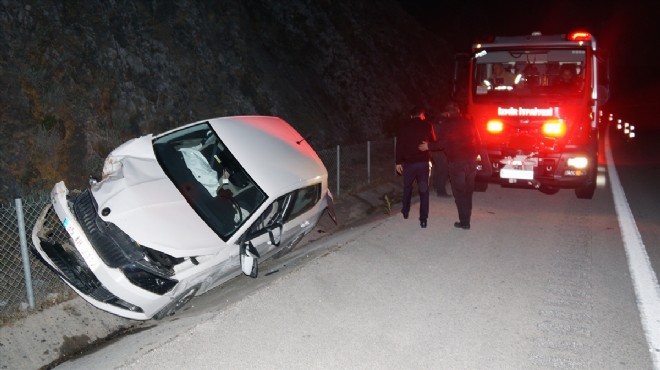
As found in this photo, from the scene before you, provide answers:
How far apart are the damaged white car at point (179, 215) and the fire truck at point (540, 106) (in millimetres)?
4638

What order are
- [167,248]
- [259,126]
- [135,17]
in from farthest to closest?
[135,17]
[259,126]
[167,248]

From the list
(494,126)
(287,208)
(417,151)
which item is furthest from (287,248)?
(494,126)

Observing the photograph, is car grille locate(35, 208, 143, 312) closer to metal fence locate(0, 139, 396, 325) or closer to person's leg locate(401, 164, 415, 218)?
metal fence locate(0, 139, 396, 325)

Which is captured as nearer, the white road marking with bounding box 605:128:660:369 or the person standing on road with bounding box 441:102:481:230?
the white road marking with bounding box 605:128:660:369

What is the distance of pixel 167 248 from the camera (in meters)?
4.83

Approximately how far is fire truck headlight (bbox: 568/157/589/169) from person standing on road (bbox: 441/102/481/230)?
260 centimetres

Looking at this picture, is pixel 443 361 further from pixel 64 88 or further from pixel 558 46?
pixel 64 88

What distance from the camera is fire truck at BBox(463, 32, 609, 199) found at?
380 inches

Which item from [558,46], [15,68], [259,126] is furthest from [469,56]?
[15,68]

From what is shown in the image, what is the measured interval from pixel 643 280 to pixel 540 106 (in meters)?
4.58

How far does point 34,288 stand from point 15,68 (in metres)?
5.34

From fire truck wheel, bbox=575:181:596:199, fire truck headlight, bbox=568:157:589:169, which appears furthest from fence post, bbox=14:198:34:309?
fire truck wheel, bbox=575:181:596:199

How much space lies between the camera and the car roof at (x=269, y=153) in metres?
5.95

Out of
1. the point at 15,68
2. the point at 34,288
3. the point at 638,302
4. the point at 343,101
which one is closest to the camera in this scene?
the point at 638,302
